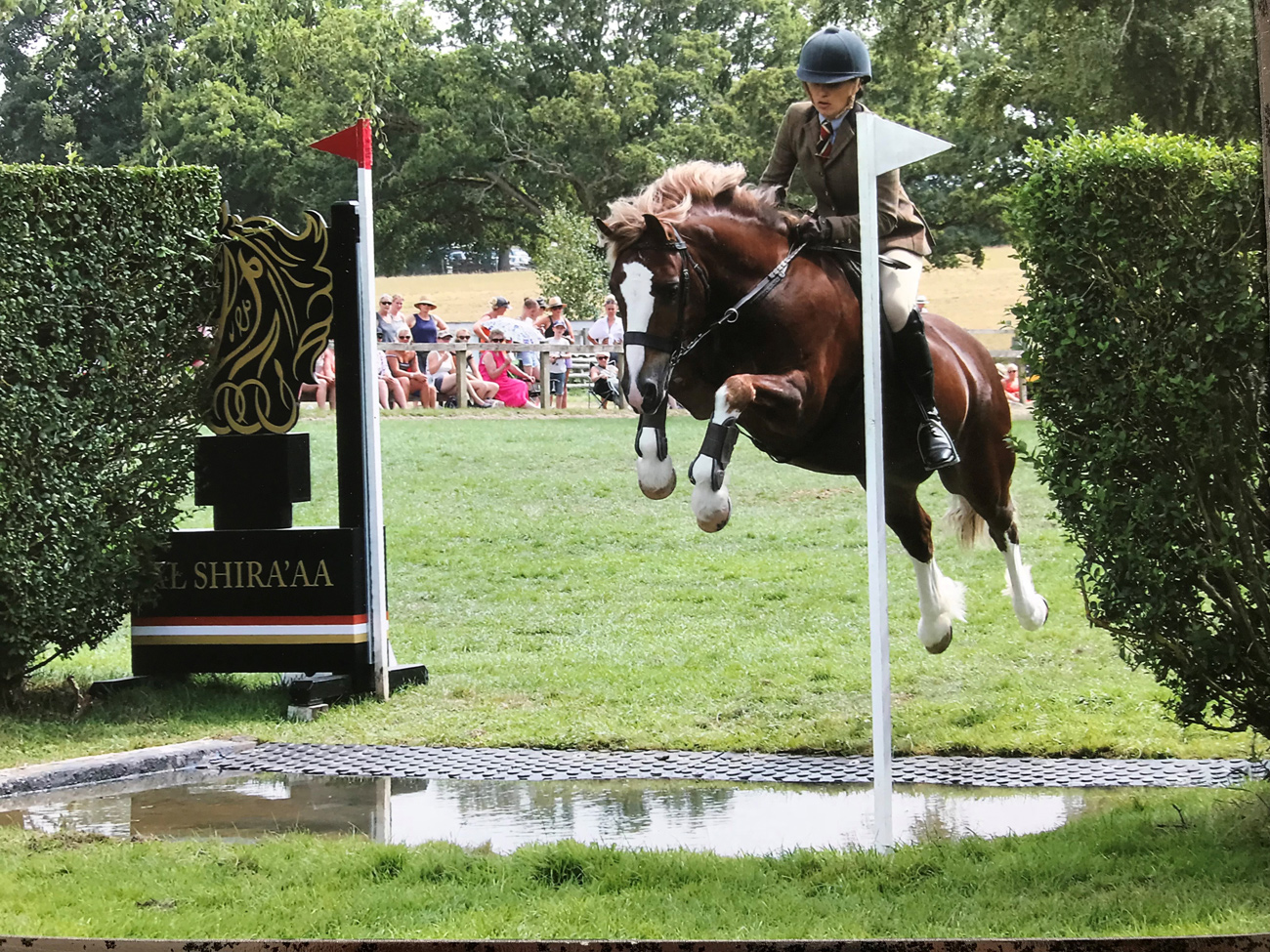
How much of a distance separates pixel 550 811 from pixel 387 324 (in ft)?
31.4

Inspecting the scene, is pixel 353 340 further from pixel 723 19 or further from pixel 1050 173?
pixel 1050 173

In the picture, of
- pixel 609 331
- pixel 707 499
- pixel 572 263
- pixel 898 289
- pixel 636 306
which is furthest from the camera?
pixel 572 263

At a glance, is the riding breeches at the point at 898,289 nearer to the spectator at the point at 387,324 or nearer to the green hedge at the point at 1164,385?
the green hedge at the point at 1164,385

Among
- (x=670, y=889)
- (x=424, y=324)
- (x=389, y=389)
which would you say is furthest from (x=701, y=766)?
(x=389, y=389)

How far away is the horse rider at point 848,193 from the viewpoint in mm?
4820

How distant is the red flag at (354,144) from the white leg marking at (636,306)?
245 centimetres

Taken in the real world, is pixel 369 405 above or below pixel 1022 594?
above

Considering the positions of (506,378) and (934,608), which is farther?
(506,378)

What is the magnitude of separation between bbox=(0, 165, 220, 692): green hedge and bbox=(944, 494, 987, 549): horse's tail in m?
3.54

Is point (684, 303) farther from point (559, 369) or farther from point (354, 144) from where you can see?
point (559, 369)

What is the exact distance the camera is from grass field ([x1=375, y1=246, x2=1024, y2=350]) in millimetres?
13836

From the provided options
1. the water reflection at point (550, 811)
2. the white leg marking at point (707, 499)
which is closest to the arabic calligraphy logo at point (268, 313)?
the water reflection at point (550, 811)

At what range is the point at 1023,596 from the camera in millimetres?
5895

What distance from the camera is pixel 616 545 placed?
10078mm
